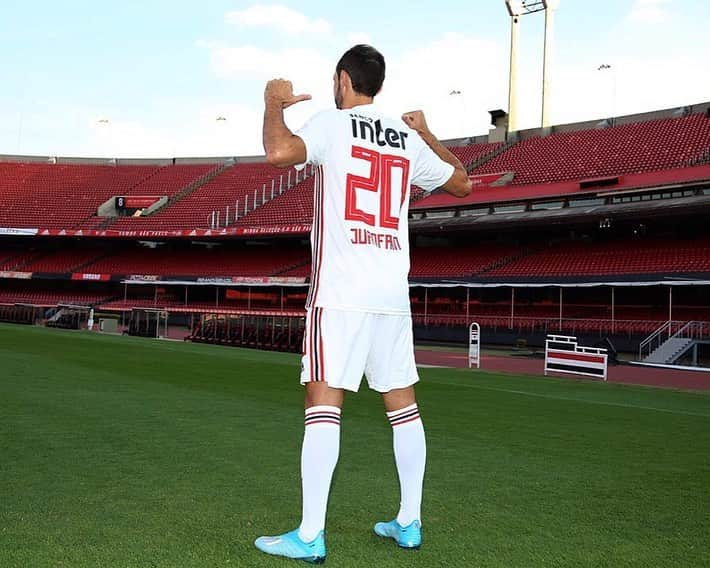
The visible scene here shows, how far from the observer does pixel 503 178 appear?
35906 mm

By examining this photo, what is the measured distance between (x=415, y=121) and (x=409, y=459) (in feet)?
5.50

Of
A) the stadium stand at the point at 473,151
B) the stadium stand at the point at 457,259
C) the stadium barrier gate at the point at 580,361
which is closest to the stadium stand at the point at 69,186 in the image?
the stadium stand at the point at 473,151

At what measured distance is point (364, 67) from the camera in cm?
349

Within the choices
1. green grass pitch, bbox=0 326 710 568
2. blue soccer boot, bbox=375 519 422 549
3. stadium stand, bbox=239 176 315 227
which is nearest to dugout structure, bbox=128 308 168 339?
stadium stand, bbox=239 176 315 227

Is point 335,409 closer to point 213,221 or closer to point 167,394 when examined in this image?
point 167,394

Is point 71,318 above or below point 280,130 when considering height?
below

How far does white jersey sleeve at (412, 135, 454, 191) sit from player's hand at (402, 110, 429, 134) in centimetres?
7

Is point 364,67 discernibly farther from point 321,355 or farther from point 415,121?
point 321,355

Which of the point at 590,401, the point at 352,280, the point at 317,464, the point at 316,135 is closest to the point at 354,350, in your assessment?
the point at 352,280

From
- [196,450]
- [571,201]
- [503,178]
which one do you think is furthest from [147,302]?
[196,450]

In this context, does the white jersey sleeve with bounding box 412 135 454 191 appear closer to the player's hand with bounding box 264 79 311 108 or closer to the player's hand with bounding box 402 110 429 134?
the player's hand with bounding box 402 110 429 134

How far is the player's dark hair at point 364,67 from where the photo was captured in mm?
3467

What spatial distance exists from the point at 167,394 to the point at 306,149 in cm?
676

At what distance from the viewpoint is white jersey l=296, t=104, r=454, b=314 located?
10.9 ft
